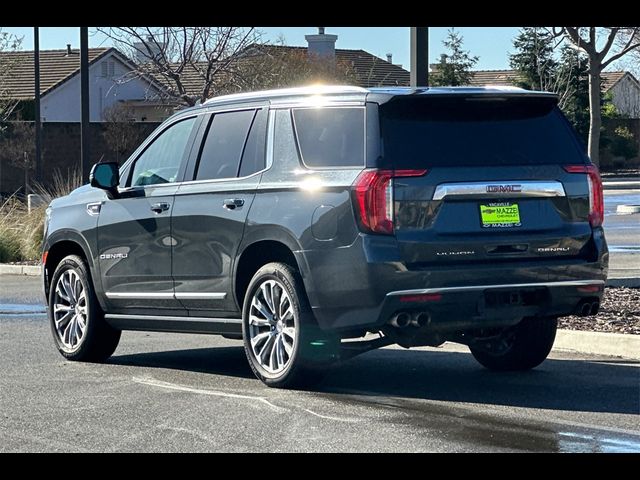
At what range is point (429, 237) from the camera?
858cm

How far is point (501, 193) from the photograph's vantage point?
346 inches

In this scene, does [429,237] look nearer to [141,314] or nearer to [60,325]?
[141,314]

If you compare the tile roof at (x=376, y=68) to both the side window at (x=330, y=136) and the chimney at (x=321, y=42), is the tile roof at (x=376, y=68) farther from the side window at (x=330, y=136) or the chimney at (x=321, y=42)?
the side window at (x=330, y=136)

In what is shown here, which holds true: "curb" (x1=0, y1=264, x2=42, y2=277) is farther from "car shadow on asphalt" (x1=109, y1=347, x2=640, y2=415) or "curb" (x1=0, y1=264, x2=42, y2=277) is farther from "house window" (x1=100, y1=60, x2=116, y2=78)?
"house window" (x1=100, y1=60, x2=116, y2=78)

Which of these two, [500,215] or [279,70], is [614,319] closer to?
[500,215]

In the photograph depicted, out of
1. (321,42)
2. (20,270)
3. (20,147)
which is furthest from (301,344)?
(321,42)

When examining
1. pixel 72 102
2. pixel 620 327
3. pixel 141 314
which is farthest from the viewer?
pixel 72 102

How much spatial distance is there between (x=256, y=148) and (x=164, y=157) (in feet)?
3.96

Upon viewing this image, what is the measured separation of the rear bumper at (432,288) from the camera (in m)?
8.50

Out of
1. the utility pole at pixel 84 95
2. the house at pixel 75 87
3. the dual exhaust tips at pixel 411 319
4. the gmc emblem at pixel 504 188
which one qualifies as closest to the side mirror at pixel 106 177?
the dual exhaust tips at pixel 411 319

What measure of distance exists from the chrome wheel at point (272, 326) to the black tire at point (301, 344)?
0.13 feet

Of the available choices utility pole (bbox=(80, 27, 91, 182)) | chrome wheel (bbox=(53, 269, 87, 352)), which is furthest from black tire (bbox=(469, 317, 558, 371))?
utility pole (bbox=(80, 27, 91, 182))
